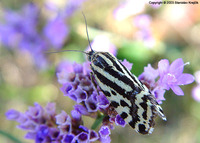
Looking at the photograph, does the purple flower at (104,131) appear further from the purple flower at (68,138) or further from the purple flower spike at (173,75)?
the purple flower spike at (173,75)

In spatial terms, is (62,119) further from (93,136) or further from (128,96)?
(128,96)

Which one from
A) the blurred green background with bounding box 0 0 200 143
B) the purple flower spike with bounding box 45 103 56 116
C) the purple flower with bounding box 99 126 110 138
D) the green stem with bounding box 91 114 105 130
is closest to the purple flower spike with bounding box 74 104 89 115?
the green stem with bounding box 91 114 105 130

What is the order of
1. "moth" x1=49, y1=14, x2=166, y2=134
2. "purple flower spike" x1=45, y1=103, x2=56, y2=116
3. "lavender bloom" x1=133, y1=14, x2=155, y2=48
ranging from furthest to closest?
1. "lavender bloom" x1=133, y1=14, x2=155, y2=48
2. "purple flower spike" x1=45, y1=103, x2=56, y2=116
3. "moth" x1=49, y1=14, x2=166, y2=134

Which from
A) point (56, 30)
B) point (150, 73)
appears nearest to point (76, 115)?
point (150, 73)

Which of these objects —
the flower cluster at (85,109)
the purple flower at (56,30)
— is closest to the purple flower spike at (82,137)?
the flower cluster at (85,109)

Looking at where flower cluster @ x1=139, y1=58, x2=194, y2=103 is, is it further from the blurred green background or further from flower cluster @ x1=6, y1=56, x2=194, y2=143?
the blurred green background

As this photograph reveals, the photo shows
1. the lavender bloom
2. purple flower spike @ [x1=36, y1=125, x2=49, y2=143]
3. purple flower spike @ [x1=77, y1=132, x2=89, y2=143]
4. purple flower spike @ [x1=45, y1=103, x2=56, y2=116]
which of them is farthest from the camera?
the lavender bloom
